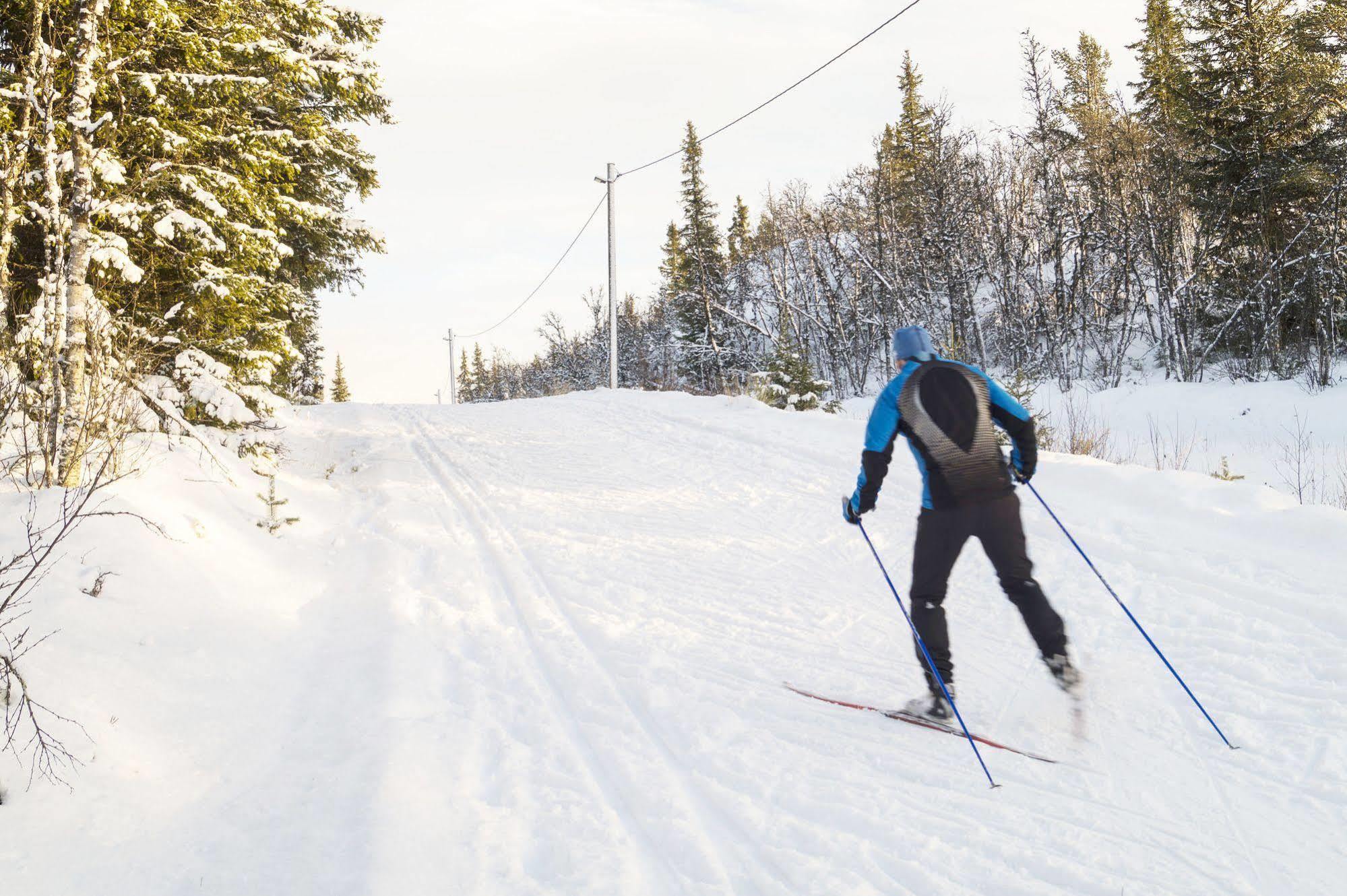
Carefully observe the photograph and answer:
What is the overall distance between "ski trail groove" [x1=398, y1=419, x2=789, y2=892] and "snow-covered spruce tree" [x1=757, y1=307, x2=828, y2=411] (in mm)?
7272

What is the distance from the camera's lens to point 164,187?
6730 mm

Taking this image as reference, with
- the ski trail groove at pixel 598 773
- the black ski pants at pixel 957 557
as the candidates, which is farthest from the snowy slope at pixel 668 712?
the black ski pants at pixel 957 557

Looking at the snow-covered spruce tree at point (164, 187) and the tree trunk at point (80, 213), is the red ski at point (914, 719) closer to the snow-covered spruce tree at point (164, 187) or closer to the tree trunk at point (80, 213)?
the snow-covered spruce tree at point (164, 187)

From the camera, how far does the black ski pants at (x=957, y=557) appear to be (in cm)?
339

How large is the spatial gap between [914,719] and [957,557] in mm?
867

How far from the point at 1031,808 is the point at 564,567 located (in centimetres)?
401

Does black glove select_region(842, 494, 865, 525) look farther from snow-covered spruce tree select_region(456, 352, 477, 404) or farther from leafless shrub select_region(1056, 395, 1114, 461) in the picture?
snow-covered spruce tree select_region(456, 352, 477, 404)

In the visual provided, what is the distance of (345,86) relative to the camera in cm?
834

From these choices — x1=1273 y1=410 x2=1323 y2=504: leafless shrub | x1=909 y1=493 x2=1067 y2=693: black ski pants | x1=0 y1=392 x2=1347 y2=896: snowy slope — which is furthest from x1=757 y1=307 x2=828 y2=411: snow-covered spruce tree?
x1=909 y1=493 x2=1067 y2=693: black ski pants

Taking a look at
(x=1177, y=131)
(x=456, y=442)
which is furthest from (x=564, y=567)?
(x=1177, y=131)

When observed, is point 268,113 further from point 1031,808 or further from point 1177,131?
point 1177,131

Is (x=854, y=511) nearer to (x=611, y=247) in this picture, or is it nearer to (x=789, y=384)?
(x=789, y=384)

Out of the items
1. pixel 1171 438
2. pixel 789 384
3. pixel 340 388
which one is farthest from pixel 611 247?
pixel 340 388

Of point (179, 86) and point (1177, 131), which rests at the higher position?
point (1177, 131)
